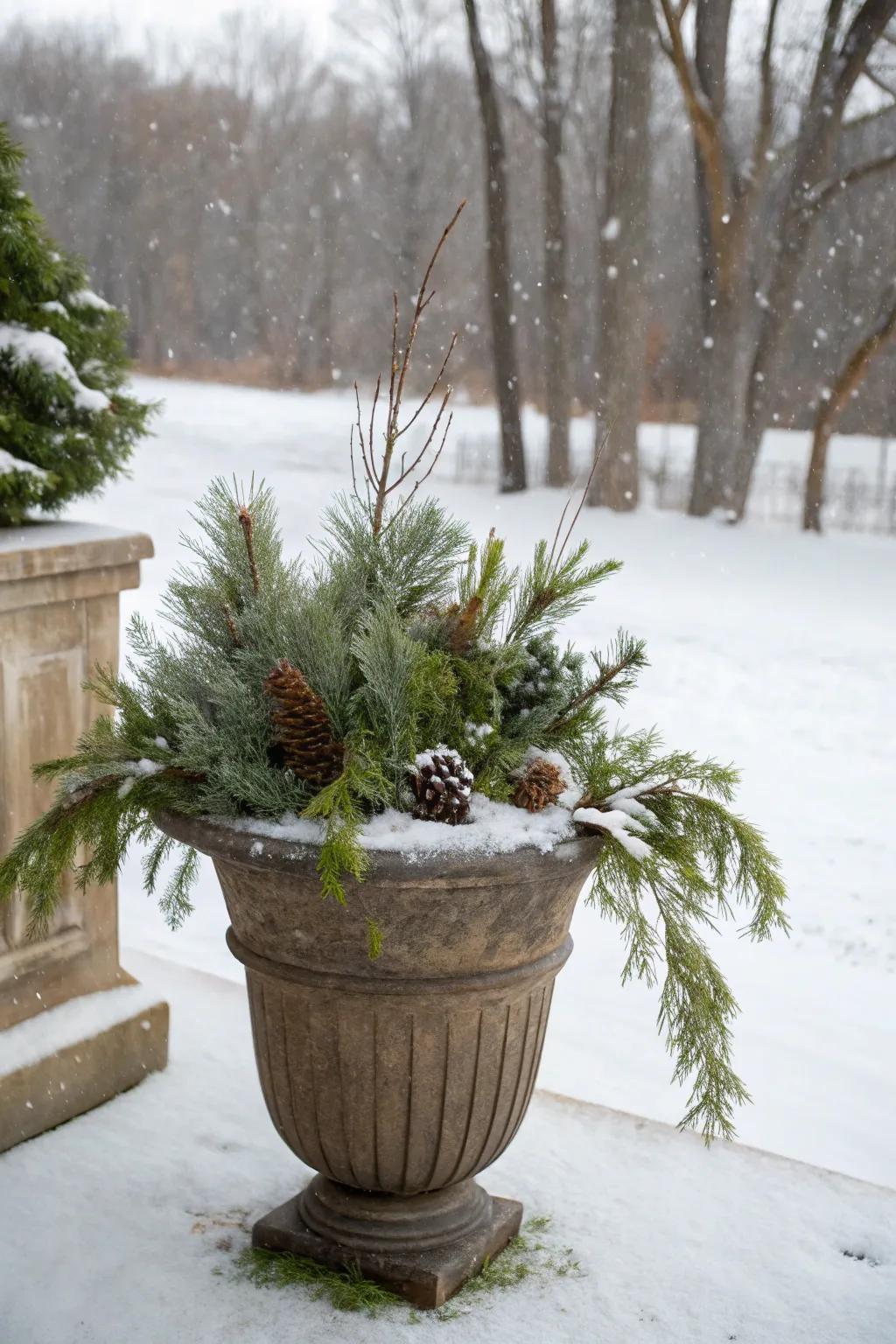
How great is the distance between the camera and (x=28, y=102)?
1952 centimetres

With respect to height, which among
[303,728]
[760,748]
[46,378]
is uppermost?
[46,378]

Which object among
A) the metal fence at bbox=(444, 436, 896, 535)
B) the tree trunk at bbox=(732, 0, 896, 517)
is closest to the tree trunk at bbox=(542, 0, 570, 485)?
the metal fence at bbox=(444, 436, 896, 535)

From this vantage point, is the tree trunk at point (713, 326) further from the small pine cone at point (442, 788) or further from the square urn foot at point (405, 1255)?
the small pine cone at point (442, 788)

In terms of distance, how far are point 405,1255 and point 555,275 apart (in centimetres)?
1182

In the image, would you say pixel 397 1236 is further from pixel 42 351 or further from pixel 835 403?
pixel 835 403

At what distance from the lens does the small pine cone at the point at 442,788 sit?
68.0 inches

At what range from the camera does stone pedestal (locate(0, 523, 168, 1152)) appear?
96.1 inches

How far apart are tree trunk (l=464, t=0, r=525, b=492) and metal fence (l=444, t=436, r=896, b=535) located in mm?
781

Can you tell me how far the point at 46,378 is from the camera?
2525 mm

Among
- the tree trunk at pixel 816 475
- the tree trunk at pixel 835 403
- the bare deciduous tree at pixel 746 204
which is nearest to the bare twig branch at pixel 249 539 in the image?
the tree trunk at pixel 835 403

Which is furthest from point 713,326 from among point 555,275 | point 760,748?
point 760,748

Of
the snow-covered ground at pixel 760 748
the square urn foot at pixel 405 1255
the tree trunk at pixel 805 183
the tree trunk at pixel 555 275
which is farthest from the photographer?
the tree trunk at pixel 555 275

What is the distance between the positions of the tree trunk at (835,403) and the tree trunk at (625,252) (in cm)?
161

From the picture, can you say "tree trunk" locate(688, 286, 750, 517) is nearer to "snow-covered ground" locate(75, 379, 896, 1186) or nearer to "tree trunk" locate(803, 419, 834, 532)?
"snow-covered ground" locate(75, 379, 896, 1186)
